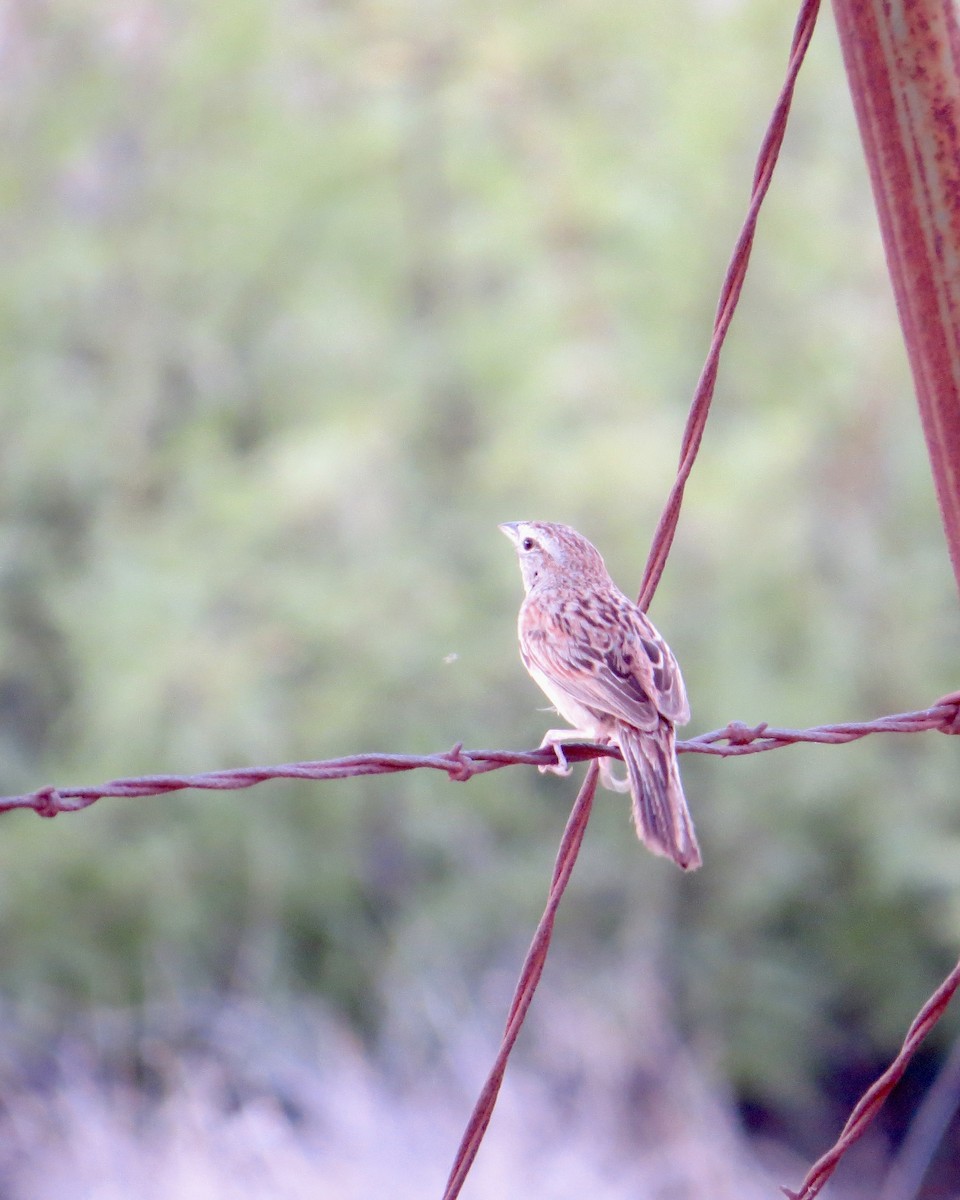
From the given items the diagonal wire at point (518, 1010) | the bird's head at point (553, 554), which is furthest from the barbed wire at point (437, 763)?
the bird's head at point (553, 554)

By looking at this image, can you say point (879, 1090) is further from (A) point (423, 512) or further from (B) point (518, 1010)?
(A) point (423, 512)

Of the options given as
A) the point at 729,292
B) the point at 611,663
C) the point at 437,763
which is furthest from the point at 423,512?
the point at 437,763

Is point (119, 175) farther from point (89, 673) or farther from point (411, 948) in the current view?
point (411, 948)

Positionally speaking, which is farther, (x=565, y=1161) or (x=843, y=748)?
(x=843, y=748)

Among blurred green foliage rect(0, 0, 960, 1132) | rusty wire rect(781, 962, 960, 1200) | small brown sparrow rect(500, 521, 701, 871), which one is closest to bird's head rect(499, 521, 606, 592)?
small brown sparrow rect(500, 521, 701, 871)

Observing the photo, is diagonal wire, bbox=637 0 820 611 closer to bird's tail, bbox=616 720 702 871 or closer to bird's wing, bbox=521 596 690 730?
bird's tail, bbox=616 720 702 871

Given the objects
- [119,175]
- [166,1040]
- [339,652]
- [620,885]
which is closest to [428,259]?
[119,175]

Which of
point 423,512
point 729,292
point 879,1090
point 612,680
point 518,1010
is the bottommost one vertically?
point 879,1090
